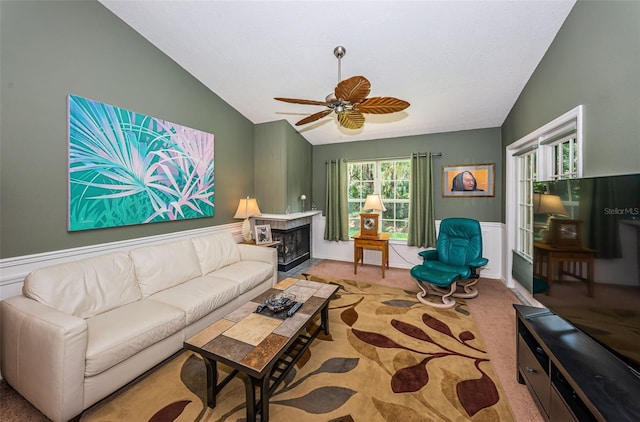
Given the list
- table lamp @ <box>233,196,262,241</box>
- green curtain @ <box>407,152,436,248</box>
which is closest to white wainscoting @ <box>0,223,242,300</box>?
table lamp @ <box>233,196,262,241</box>

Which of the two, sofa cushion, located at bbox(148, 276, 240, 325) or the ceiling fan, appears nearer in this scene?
the ceiling fan

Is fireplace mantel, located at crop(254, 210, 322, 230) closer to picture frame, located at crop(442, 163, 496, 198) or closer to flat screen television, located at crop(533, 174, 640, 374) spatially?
picture frame, located at crop(442, 163, 496, 198)

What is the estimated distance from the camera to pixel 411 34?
87.0 inches

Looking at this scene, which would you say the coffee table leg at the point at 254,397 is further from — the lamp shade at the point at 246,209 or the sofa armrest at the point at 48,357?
the lamp shade at the point at 246,209

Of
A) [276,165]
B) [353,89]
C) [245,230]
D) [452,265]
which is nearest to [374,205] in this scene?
[452,265]

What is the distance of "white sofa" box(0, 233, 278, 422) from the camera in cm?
136

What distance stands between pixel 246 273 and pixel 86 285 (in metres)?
1.33

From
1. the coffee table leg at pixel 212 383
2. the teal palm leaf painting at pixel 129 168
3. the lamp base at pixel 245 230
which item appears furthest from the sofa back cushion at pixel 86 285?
the lamp base at pixel 245 230

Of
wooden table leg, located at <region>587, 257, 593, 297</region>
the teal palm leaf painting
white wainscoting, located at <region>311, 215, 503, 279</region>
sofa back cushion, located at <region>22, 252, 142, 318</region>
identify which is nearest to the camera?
wooden table leg, located at <region>587, 257, 593, 297</region>

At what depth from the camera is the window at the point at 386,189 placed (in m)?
4.48

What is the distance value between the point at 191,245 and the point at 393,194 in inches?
137

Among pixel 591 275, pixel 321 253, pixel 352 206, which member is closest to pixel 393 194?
pixel 352 206

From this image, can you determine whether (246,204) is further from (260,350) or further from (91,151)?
(260,350)

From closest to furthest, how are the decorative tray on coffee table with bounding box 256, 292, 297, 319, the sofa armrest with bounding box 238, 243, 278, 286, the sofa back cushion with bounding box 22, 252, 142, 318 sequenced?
the sofa back cushion with bounding box 22, 252, 142, 318
the decorative tray on coffee table with bounding box 256, 292, 297, 319
the sofa armrest with bounding box 238, 243, 278, 286
